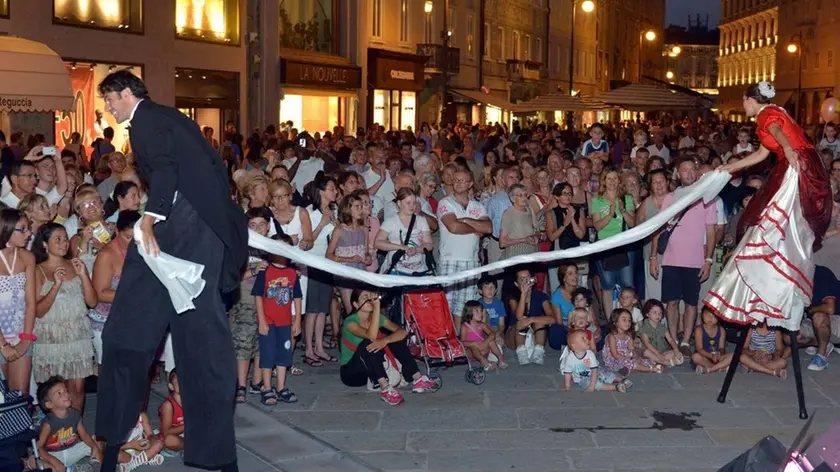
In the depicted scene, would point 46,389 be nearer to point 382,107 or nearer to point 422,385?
point 422,385

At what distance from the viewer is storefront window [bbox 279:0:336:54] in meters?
28.0

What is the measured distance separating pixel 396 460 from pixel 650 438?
1.73 m

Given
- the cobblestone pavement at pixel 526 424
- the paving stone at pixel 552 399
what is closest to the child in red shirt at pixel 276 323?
the cobblestone pavement at pixel 526 424

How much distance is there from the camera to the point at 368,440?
7.26 metres

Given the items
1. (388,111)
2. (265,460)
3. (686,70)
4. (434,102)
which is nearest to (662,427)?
(265,460)

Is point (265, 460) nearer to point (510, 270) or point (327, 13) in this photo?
point (510, 270)

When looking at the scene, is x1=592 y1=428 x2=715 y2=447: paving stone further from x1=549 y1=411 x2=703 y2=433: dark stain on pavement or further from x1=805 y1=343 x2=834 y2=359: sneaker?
x1=805 y1=343 x2=834 y2=359: sneaker

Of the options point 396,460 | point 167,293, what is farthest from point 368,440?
point 167,293

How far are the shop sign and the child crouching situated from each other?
19305mm

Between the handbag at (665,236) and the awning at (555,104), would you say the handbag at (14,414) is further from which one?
the awning at (555,104)

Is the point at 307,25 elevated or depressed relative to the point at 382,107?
elevated

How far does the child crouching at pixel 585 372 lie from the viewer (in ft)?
28.1

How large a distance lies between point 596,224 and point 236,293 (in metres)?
4.02

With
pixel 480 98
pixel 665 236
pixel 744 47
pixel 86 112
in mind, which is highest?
pixel 744 47
